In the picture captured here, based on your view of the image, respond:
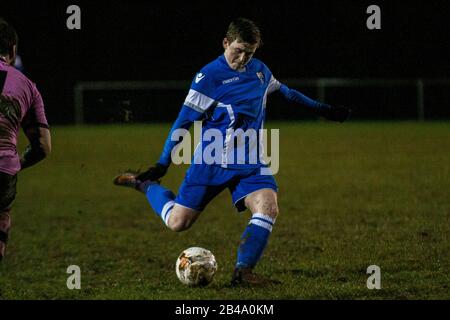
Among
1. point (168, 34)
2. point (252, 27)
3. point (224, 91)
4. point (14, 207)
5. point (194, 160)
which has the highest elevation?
point (168, 34)

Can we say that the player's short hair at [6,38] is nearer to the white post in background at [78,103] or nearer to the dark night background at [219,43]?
the dark night background at [219,43]

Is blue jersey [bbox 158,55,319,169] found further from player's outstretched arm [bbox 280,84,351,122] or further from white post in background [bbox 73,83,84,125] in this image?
white post in background [bbox 73,83,84,125]

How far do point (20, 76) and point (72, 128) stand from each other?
23.2 metres

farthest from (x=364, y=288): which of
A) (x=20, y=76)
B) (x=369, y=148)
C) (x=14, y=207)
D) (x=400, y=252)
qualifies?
(x=369, y=148)

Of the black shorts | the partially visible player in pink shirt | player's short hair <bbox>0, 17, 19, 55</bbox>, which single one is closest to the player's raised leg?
the partially visible player in pink shirt

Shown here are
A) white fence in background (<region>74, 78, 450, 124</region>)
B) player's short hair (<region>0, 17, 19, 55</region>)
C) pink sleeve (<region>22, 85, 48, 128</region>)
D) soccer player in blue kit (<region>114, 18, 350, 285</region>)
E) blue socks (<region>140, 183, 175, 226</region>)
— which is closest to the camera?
player's short hair (<region>0, 17, 19, 55</region>)

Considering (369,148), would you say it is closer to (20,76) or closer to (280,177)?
(280,177)

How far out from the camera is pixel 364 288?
506 cm

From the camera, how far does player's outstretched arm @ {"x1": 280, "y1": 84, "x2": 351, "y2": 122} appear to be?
577 cm

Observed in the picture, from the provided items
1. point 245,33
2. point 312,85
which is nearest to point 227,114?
point 245,33

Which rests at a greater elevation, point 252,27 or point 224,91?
point 252,27

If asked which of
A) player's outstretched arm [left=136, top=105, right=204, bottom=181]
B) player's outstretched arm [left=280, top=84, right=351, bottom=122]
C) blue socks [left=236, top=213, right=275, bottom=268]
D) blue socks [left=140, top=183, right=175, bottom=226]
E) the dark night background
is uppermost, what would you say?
the dark night background

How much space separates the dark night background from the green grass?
10538 mm

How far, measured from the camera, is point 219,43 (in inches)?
991
